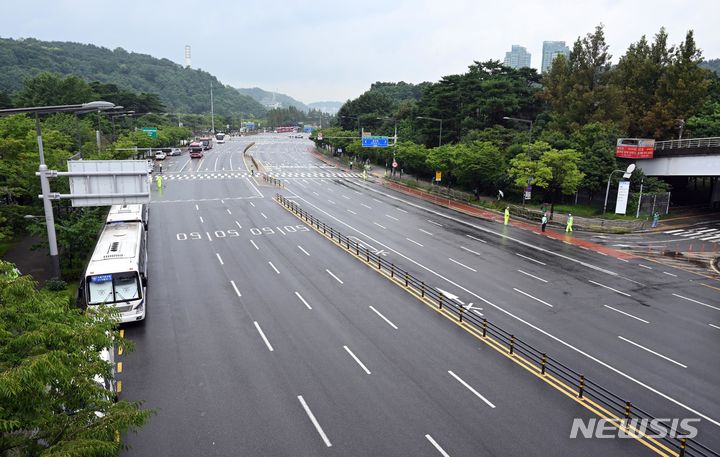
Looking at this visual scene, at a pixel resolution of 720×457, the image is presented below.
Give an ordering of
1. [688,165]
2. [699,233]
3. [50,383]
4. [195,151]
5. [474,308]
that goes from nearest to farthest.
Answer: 1. [50,383]
2. [474,308]
3. [699,233]
4. [688,165]
5. [195,151]

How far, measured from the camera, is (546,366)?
1881 centimetres

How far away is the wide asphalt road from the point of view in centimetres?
1455

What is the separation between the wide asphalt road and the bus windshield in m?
1.55

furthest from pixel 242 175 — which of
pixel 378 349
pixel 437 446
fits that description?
pixel 437 446

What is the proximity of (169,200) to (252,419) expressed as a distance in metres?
46.8

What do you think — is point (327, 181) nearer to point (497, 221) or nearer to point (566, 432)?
point (497, 221)

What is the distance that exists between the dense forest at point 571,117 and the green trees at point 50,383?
160 ft

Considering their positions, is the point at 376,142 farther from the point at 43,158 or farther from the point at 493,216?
the point at 43,158

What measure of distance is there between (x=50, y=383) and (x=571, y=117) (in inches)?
2746

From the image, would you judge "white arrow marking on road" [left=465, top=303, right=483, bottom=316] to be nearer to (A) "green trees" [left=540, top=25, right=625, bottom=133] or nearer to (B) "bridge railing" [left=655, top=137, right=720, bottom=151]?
(B) "bridge railing" [left=655, top=137, right=720, bottom=151]

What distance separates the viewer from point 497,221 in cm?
5091

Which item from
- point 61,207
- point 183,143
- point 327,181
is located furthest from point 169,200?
point 183,143

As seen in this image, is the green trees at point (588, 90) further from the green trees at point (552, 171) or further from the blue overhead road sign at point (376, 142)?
the blue overhead road sign at point (376, 142)

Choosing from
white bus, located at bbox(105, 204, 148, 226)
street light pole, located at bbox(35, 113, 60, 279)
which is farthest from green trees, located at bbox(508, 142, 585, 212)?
street light pole, located at bbox(35, 113, 60, 279)
